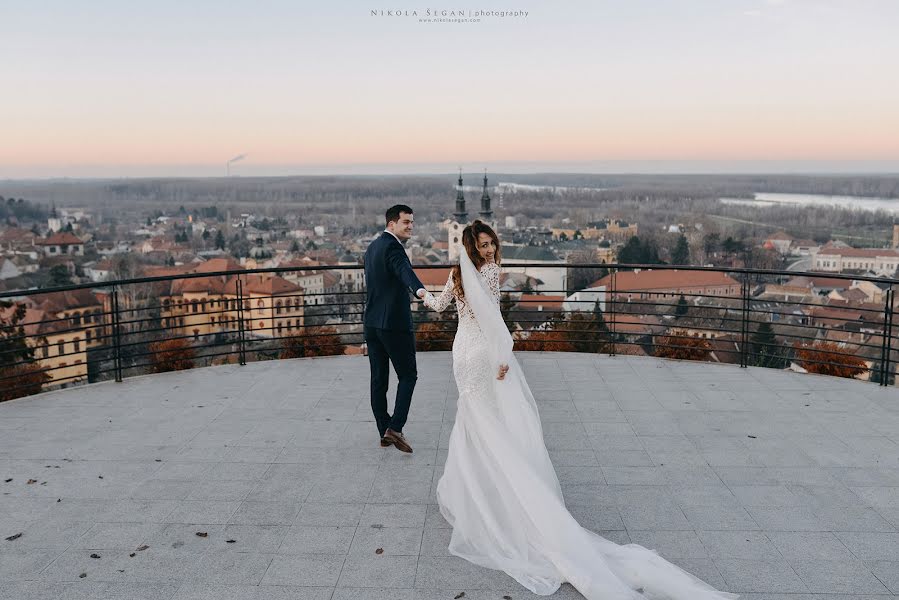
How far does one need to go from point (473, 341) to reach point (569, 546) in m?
1.25

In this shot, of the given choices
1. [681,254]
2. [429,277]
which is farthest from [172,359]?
[681,254]

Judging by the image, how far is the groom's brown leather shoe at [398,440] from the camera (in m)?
5.27

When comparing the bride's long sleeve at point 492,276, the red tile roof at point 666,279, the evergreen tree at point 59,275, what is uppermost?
the bride's long sleeve at point 492,276

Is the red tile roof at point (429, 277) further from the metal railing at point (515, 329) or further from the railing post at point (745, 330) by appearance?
the railing post at point (745, 330)

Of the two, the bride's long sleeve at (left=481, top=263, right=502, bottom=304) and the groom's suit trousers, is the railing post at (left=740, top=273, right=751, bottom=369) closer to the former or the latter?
the groom's suit trousers

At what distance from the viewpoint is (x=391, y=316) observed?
5.06m

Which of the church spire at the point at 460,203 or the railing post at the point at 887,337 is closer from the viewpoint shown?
the railing post at the point at 887,337

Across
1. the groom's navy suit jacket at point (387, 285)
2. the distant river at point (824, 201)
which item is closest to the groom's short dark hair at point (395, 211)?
the groom's navy suit jacket at point (387, 285)

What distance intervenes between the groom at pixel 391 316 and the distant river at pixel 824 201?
3106 centimetres

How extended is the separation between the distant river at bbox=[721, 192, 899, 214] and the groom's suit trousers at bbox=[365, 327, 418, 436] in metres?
31.0

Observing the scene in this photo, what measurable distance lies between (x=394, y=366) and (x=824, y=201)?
33.8 meters

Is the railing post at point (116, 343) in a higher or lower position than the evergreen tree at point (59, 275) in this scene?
higher

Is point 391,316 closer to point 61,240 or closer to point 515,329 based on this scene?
point 515,329

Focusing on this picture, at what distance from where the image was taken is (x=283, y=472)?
4.92m
